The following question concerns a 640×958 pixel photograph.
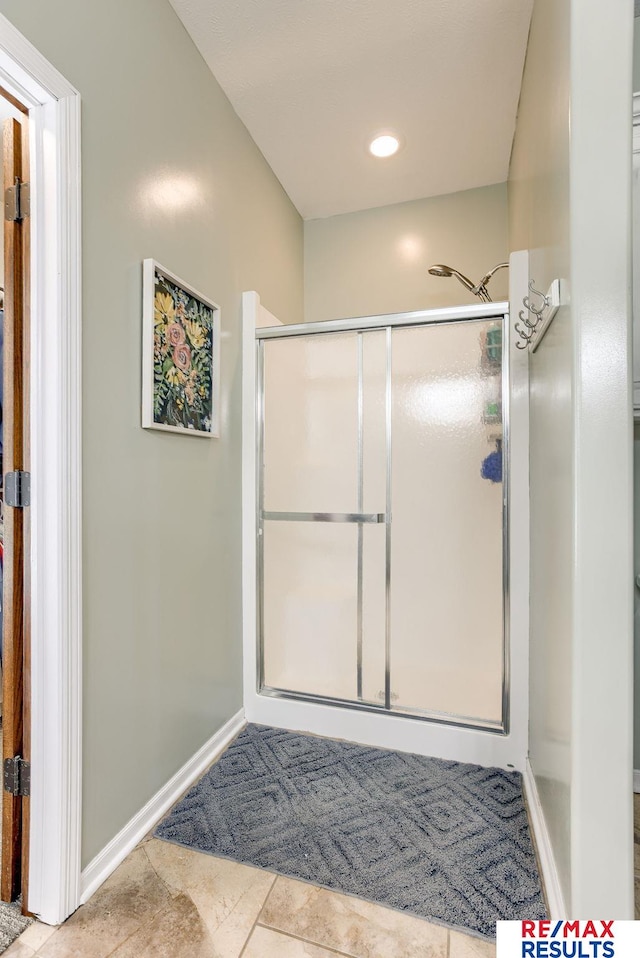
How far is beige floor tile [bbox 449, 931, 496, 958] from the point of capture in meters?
1.17

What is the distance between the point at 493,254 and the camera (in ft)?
9.27

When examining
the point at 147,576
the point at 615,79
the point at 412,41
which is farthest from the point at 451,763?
the point at 412,41

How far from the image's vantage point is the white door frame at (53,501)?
4.05 ft

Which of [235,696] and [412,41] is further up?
[412,41]

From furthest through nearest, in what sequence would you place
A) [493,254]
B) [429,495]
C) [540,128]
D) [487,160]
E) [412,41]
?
[493,254]
[487,160]
[429,495]
[412,41]
[540,128]

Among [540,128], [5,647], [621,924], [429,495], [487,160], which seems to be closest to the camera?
[621,924]

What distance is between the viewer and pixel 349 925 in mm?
1248

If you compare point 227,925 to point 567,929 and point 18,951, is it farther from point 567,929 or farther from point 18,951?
point 567,929

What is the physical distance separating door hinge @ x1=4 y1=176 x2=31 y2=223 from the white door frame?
3 centimetres

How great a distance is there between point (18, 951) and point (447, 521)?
5.85 feet

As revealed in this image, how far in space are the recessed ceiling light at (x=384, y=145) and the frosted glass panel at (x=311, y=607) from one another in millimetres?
1884

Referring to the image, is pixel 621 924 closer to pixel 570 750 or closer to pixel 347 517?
pixel 570 750

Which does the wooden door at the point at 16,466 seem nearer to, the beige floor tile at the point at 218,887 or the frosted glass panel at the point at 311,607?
the beige floor tile at the point at 218,887

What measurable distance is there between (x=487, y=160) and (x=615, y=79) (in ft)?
5.81
